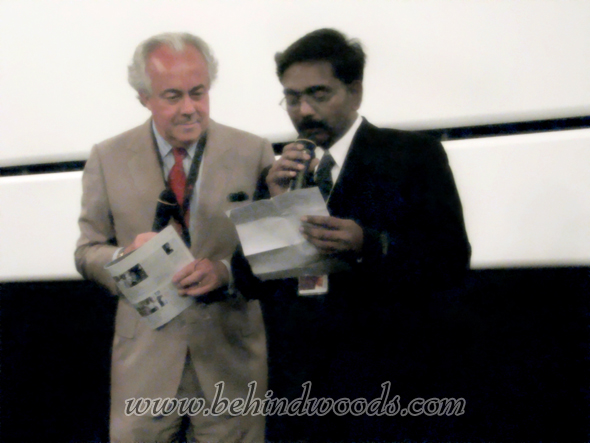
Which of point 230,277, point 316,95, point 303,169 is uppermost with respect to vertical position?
point 316,95

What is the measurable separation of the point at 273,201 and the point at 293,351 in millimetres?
378

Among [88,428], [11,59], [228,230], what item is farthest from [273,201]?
[11,59]

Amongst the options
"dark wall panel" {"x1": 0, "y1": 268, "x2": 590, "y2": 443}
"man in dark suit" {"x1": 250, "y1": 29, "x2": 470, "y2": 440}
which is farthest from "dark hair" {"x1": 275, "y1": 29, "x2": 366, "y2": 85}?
"dark wall panel" {"x1": 0, "y1": 268, "x2": 590, "y2": 443}

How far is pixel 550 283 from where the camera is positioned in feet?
3.21

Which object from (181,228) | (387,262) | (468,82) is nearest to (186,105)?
(181,228)

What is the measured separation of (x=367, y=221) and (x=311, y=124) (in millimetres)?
187

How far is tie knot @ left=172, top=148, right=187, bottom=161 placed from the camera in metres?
0.92

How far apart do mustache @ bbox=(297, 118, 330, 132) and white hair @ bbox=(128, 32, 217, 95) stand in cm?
26

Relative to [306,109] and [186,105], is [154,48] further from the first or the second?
[306,109]

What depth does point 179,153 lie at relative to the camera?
92 centimetres

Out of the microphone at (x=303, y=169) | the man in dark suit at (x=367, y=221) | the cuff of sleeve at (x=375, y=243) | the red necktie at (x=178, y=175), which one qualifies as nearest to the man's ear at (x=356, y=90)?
the man in dark suit at (x=367, y=221)

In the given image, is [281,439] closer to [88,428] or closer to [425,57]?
[88,428]

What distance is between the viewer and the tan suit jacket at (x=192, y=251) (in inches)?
35.8

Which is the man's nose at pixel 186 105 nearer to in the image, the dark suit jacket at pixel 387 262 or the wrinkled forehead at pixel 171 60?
the wrinkled forehead at pixel 171 60
